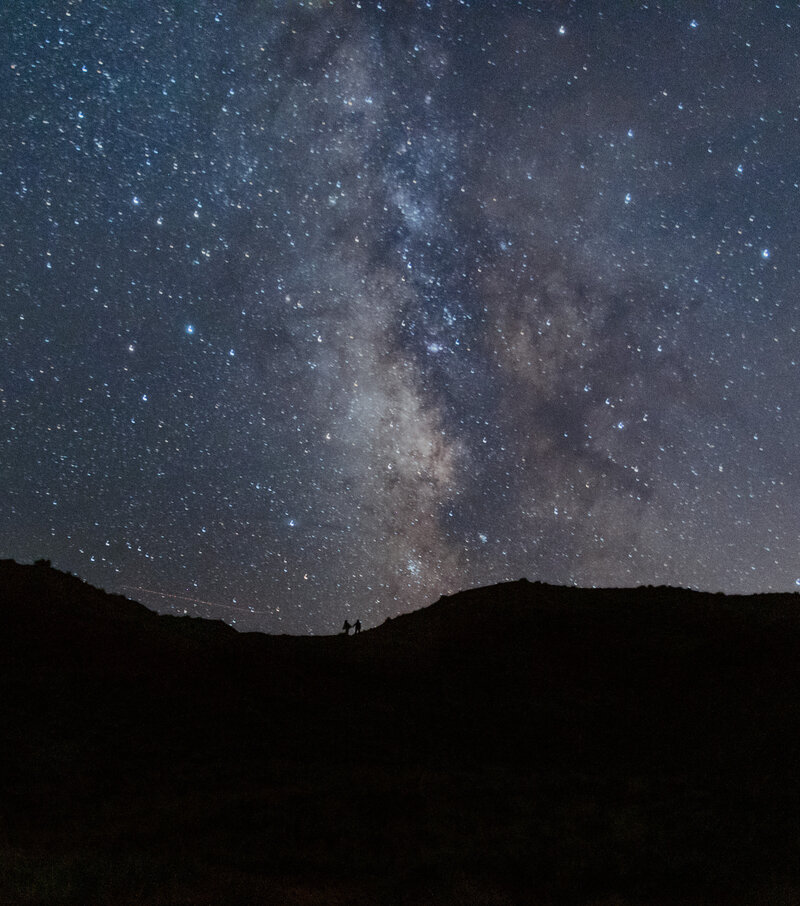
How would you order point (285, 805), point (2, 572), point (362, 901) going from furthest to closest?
1. point (2, 572)
2. point (285, 805)
3. point (362, 901)

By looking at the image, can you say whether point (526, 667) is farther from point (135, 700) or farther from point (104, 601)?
point (104, 601)

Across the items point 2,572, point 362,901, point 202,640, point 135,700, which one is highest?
point 2,572

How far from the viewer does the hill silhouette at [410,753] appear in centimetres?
863

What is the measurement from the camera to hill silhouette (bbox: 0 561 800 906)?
8633 millimetres

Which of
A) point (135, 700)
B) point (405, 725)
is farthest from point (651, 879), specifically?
point (135, 700)

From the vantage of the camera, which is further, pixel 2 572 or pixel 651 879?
pixel 2 572

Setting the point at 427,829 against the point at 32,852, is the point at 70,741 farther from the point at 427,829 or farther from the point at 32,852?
the point at 427,829

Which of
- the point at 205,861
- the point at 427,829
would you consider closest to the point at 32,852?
the point at 205,861

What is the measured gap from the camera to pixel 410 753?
55.0 feet

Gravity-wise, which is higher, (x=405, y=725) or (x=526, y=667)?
(x=526, y=667)

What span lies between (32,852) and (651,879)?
7.97 metres

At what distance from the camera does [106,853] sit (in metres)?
8.88

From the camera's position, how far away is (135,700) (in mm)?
19422

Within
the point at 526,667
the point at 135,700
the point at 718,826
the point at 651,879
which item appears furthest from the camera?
the point at 526,667
